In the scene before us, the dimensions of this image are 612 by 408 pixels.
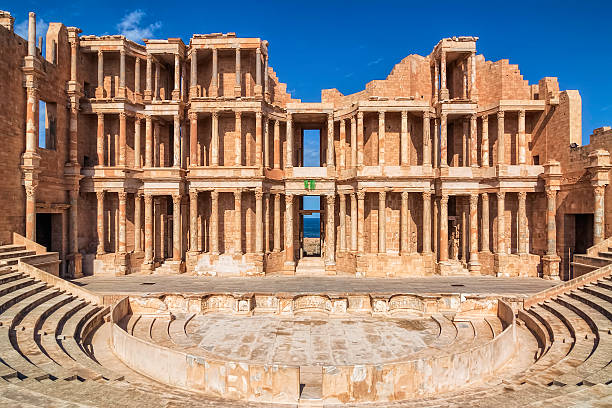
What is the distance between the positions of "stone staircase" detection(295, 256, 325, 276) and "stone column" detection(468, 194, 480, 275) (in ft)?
33.9

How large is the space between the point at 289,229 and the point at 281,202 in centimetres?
299

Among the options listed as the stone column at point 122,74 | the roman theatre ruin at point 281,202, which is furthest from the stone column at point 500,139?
the stone column at point 122,74

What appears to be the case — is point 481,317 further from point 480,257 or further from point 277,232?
point 277,232

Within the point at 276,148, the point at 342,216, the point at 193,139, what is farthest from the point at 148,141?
the point at 342,216

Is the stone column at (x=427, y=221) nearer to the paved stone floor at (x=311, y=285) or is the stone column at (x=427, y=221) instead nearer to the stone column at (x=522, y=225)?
the paved stone floor at (x=311, y=285)

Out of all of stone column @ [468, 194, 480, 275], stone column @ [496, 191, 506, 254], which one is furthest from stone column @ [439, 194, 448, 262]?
stone column @ [496, 191, 506, 254]

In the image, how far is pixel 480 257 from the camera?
26.5 m

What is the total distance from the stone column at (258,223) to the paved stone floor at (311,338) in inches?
380

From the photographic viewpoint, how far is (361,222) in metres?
26.9

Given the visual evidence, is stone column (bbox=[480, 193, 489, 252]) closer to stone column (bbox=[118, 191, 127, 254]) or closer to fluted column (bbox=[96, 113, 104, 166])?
stone column (bbox=[118, 191, 127, 254])

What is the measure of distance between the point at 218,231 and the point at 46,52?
51.9 feet

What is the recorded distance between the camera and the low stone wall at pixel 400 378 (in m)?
8.62

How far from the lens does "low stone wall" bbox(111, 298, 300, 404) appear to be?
8625 mm

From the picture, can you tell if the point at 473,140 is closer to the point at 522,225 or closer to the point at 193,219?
the point at 522,225
